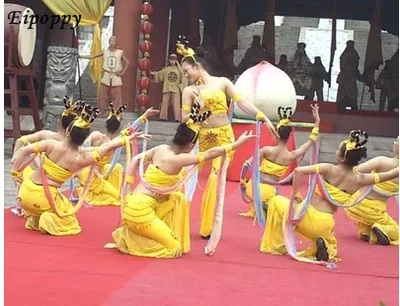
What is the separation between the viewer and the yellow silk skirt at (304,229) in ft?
16.1

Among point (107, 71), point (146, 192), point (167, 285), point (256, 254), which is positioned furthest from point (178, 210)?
point (107, 71)

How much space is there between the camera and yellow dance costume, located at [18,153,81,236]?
17.8ft

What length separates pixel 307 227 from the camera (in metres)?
4.92

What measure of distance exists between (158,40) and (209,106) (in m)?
10.1

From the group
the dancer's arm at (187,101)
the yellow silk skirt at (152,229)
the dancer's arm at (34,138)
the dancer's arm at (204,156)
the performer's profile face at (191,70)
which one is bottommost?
the yellow silk skirt at (152,229)

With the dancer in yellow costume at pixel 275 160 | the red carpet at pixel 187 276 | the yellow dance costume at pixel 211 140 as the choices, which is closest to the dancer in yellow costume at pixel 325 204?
the red carpet at pixel 187 276

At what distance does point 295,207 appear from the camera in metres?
5.00

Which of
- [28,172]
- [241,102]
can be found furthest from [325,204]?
[28,172]

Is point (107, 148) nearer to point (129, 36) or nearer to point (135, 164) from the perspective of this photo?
point (135, 164)

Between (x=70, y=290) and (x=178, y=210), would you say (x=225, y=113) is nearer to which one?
(x=178, y=210)

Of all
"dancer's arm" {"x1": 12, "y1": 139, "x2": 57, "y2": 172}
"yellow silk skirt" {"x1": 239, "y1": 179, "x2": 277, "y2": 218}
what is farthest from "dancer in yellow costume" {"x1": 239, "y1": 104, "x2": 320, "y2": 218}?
"dancer's arm" {"x1": 12, "y1": 139, "x2": 57, "y2": 172}

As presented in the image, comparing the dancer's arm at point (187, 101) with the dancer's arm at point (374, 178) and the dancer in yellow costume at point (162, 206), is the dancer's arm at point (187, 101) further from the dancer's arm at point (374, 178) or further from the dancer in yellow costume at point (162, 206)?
the dancer's arm at point (374, 178)

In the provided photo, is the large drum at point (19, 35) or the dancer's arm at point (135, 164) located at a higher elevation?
the large drum at point (19, 35)

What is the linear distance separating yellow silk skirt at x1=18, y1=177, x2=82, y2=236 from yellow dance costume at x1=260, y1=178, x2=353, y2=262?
1.35 metres
